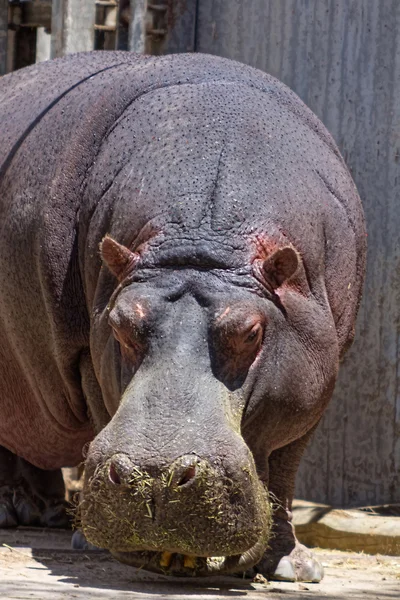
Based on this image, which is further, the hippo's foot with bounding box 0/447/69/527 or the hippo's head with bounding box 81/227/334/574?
the hippo's foot with bounding box 0/447/69/527

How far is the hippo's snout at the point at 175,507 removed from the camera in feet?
13.9

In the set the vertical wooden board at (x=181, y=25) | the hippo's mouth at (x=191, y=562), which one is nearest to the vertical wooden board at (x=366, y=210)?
the vertical wooden board at (x=181, y=25)

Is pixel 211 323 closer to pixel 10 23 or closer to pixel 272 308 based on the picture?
pixel 272 308

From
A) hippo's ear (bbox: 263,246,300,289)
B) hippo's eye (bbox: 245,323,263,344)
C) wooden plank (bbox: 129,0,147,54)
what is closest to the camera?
hippo's eye (bbox: 245,323,263,344)

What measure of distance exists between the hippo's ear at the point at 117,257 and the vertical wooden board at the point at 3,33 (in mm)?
3594

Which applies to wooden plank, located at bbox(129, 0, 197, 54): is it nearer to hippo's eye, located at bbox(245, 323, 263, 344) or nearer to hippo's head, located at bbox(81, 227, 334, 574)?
hippo's head, located at bbox(81, 227, 334, 574)

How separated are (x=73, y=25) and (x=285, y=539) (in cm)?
348

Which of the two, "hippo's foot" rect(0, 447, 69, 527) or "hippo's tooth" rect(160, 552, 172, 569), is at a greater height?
"hippo's tooth" rect(160, 552, 172, 569)

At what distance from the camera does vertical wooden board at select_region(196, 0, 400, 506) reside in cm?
680

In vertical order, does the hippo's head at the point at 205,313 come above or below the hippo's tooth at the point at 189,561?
above

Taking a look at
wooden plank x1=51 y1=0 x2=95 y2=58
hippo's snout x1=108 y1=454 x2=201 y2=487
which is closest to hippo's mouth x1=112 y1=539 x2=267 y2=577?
hippo's snout x1=108 y1=454 x2=201 y2=487

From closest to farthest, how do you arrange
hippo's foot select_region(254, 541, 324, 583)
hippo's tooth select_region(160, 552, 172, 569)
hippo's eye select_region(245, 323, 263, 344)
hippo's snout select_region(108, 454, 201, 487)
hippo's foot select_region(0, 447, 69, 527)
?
hippo's snout select_region(108, 454, 201, 487) < hippo's tooth select_region(160, 552, 172, 569) < hippo's eye select_region(245, 323, 263, 344) < hippo's foot select_region(254, 541, 324, 583) < hippo's foot select_region(0, 447, 69, 527)

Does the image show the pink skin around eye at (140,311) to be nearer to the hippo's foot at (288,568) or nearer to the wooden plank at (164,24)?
the hippo's foot at (288,568)

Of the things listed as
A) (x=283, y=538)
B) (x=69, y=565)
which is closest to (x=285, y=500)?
(x=283, y=538)
